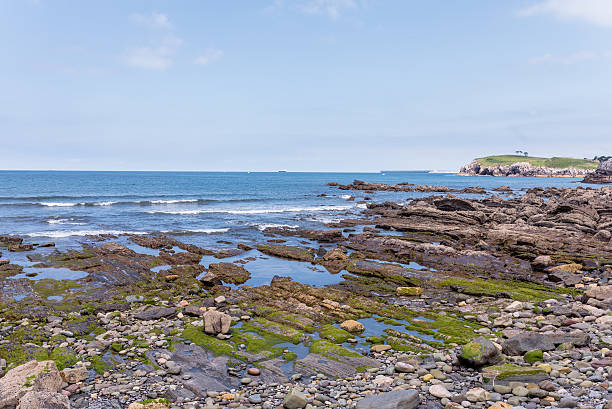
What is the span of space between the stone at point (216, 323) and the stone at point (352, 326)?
446 centimetres

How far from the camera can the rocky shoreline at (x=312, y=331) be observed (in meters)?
9.41

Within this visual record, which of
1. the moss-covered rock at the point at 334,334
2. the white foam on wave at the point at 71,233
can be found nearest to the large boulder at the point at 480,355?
the moss-covered rock at the point at 334,334

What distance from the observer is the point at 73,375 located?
10.3 m

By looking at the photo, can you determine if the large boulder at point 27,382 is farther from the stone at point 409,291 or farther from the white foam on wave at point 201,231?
the white foam on wave at point 201,231

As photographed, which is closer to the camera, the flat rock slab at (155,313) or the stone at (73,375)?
the stone at (73,375)

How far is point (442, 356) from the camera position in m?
11.6

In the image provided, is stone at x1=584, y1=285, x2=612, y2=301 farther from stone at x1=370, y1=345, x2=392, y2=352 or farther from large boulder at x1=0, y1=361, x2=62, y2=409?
large boulder at x1=0, y1=361, x2=62, y2=409

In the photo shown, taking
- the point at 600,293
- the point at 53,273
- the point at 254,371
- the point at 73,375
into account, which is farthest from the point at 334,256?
the point at 73,375

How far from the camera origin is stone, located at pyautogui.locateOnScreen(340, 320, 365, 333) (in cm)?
1398

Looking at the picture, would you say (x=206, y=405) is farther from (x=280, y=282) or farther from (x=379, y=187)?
(x=379, y=187)

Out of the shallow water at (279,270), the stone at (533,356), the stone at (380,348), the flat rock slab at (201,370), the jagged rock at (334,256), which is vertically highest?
the stone at (533,356)

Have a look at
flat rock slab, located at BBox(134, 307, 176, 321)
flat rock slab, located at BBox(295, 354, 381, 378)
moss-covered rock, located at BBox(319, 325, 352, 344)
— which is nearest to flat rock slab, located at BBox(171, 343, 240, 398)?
flat rock slab, located at BBox(295, 354, 381, 378)

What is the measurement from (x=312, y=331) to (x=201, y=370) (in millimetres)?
4530

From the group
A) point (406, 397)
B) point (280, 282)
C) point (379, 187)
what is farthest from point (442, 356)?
point (379, 187)
